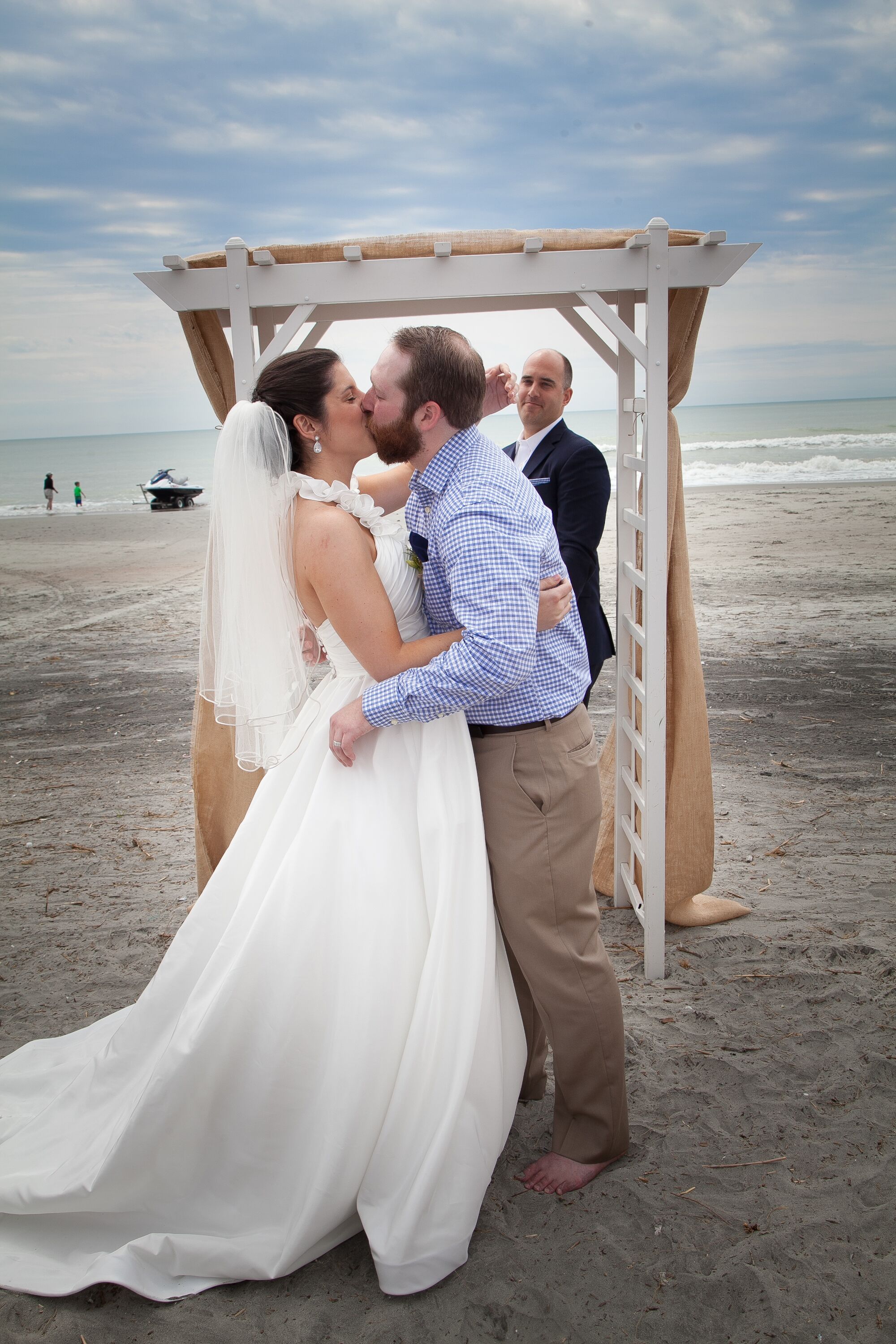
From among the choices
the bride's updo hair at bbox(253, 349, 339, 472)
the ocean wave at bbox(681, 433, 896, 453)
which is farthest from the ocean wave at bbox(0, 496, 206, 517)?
the bride's updo hair at bbox(253, 349, 339, 472)

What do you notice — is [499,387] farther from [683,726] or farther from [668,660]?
[683,726]

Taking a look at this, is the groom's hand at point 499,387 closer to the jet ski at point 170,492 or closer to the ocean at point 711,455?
the ocean at point 711,455

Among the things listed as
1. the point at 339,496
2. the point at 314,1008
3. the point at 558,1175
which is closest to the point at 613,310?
the point at 339,496

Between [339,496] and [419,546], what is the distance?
0.25m

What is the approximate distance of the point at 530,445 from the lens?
3988mm

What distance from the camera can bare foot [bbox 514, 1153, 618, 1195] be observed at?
2321mm

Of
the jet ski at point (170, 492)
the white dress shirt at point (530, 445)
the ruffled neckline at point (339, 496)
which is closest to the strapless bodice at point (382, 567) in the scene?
the ruffled neckline at point (339, 496)

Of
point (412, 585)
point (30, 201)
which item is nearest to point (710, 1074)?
point (412, 585)

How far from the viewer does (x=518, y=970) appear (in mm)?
2518

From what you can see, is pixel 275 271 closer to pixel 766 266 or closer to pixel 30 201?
pixel 766 266

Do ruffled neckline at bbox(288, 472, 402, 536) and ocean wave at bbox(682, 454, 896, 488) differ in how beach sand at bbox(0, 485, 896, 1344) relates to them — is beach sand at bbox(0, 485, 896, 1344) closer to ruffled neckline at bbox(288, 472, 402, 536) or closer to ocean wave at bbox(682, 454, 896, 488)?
ruffled neckline at bbox(288, 472, 402, 536)

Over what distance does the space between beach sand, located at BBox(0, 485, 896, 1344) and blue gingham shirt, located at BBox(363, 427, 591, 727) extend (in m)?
1.20

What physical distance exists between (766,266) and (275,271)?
45.4m

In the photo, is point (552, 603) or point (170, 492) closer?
A: point (552, 603)
